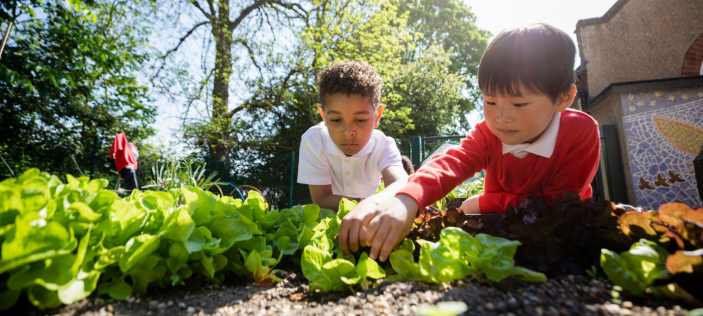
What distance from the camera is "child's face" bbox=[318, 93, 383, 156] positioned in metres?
2.06

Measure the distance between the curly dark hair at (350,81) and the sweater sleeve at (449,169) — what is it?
83 centimetres

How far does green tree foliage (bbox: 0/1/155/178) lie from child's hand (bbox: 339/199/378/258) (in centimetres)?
785

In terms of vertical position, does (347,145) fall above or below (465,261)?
above

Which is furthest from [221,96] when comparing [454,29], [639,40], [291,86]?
[454,29]

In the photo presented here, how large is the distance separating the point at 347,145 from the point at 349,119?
0.62ft

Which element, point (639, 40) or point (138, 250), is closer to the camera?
point (138, 250)

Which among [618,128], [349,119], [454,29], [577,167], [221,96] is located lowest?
[577,167]

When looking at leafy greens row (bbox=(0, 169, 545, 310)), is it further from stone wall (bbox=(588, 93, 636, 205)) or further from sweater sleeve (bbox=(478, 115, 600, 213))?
stone wall (bbox=(588, 93, 636, 205))

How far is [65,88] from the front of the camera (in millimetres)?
8117

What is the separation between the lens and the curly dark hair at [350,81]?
2.16 m

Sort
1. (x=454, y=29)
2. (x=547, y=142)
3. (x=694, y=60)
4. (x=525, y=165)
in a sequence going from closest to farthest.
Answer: (x=547, y=142) < (x=525, y=165) < (x=694, y=60) < (x=454, y=29)

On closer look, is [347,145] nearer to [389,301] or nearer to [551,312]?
[389,301]

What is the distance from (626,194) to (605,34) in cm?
377

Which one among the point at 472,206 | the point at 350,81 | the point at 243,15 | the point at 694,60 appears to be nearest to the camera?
the point at 472,206
